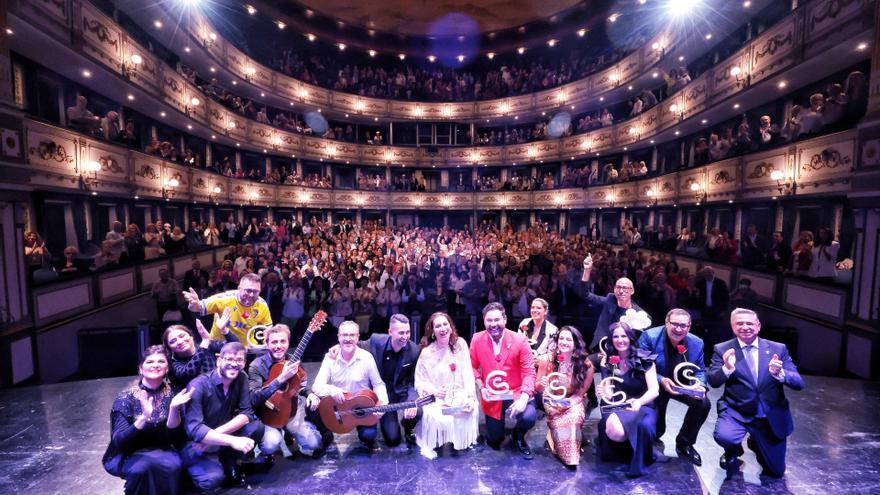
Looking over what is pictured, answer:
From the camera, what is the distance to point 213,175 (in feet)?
50.7

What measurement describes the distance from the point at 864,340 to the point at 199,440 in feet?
28.3

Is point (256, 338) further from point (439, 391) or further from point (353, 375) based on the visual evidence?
point (439, 391)

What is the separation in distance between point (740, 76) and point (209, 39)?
1682cm

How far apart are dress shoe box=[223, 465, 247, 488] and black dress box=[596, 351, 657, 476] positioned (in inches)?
128

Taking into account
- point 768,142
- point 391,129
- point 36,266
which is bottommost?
point 36,266

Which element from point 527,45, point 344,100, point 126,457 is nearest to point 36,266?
point 126,457

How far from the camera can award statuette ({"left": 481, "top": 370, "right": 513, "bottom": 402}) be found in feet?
12.9

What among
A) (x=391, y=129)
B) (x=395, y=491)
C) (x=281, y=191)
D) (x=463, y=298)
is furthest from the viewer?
(x=391, y=129)

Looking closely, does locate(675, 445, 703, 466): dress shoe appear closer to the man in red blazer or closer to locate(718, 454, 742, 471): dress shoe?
Result: locate(718, 454, 742, 471): dress shoe

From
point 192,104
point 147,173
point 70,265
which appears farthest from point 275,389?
point 192,104

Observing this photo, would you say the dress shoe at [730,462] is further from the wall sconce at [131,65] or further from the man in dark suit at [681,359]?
the wall sconce at [131,65]

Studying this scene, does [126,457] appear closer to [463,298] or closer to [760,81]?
[463,298]

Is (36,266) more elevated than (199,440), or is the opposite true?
(36,266)

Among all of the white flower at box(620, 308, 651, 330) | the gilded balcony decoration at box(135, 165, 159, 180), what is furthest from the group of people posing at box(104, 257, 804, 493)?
the gilded balcony decoration at box(135, 165, 159, 180)
